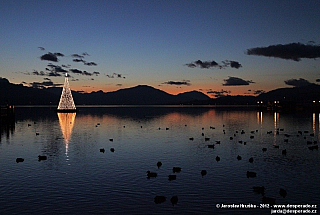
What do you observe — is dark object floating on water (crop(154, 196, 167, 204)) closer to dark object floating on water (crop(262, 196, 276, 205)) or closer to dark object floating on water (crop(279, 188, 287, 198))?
dark object floating on water (crop(262, 196, 276, 205))

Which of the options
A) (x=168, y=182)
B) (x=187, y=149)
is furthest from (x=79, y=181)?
(x=187, y=149)

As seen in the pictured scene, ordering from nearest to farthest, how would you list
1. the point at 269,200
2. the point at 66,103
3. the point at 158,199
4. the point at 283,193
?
1. the point at 269,200
2. the point at 158,199
3. the point at 283,193
4. the point at 66,103

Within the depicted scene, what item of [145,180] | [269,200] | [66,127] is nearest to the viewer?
[269,200]

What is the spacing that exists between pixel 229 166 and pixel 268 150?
1283 cm

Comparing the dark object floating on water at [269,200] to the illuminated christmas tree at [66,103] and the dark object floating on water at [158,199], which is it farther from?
the illuminated christmas tree at [66,103]

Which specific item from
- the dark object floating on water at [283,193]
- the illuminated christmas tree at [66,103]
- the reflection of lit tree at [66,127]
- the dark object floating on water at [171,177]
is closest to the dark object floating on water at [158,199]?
the dark object floating on water at [171,177]

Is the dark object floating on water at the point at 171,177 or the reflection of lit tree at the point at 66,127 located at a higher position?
the reflection of lit tree at the point at 66,127

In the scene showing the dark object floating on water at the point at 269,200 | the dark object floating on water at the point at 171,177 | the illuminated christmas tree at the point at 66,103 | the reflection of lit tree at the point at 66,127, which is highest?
the illuminated christmas tree at the point at 66,103

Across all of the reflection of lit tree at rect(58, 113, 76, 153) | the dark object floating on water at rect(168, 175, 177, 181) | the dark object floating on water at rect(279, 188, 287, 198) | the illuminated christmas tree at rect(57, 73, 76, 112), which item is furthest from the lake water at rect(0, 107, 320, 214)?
the illuminated christmas tree at rect(57, 73, 76, 112)

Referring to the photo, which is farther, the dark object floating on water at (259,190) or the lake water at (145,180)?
the dark object floating on water at (259,190)

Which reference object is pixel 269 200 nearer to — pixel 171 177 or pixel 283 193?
pixel 283 193

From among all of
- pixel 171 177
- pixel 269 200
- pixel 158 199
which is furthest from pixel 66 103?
pixel 269 200

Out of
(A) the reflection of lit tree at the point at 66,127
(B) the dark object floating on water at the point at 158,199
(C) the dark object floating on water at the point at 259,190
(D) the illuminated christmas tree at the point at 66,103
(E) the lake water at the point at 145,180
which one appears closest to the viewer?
(E) the lake water at the point at 145,180

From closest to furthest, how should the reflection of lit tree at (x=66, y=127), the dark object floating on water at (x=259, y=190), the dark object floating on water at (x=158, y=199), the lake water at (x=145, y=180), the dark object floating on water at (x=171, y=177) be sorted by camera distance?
the lake water at (x=145, y=180) < the dark object floating on water at (x=158, y=199) < the dark object floating on water at (x=259, y=190) < the dark object floating on water at (x=171, y=177) < the reflection of lit tree at (x=66, y=127)
